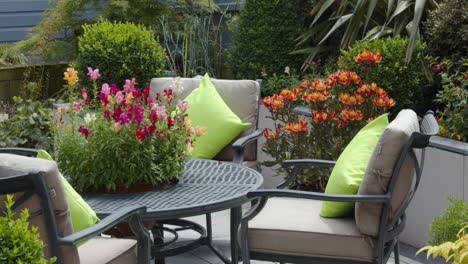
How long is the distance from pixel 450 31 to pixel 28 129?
10.7 feet

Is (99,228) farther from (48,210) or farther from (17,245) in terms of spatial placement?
(17,245)

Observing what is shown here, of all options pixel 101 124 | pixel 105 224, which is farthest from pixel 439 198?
pixel 105 224

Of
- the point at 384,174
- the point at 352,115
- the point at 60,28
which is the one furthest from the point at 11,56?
the point at 384,174

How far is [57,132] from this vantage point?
4281mm

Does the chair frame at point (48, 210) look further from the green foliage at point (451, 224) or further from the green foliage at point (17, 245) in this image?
the green foliage at point (451, 224)

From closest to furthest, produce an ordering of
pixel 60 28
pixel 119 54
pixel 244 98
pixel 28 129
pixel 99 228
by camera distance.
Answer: pixel 99 228 → pixel 244 98 → pixel 28 129 → pixel 119 54 → pixel 60 28

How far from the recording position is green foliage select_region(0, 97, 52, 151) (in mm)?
6527

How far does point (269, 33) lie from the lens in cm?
747

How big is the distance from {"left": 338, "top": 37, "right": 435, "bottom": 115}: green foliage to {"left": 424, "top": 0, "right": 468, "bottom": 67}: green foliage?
0.13 m

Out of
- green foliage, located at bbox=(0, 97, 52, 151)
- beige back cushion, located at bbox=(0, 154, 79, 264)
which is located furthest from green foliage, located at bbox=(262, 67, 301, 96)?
beige back cushion, located at bbox=(0, 154, 79, 264)

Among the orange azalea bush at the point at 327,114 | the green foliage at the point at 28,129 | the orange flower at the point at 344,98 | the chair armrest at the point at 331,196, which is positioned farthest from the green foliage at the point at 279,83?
the chair armrest at the point at 331,196

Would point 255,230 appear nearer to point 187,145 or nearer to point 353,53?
point 187,145

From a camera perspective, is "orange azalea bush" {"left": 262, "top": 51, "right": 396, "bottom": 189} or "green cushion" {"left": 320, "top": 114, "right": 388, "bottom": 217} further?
"orange azalea bush" {"left": 262, "top": 51, "right": 396, "bottom": 189}

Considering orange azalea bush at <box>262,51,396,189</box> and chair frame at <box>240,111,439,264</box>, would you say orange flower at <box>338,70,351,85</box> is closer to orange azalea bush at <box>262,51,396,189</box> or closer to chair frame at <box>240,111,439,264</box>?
orange azalea bush at <box>262,51,396,189</box>
